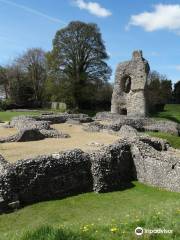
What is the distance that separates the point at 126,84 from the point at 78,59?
899cm

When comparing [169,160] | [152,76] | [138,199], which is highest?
[152,76]

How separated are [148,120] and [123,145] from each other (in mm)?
19307

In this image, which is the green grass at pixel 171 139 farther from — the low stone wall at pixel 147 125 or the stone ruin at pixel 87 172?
the stone ruin at pixel 87 172

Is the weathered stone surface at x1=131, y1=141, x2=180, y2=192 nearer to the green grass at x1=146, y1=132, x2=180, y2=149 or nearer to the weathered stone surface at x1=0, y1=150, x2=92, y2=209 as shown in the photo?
the weathered stone surface at x1=0, y1=150, x2=92, y2=209

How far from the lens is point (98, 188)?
16.3 metres

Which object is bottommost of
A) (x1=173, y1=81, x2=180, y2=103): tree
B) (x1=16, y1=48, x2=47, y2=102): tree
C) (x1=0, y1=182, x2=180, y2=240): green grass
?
(x1=0, y1=182, x2=180, y2=240): green grass

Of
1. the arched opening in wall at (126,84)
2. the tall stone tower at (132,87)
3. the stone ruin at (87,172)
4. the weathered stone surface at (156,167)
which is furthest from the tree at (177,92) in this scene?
the weathered stone surface at (156,167)

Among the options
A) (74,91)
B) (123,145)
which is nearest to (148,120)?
(74,91)

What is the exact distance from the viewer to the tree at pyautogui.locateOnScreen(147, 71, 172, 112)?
61444 millimetres

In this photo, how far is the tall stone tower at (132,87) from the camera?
42938 mm

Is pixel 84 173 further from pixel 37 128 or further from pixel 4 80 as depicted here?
pixel 4 80

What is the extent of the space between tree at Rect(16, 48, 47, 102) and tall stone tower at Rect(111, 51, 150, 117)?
21.0 m

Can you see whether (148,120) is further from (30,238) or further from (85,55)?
(30,238)

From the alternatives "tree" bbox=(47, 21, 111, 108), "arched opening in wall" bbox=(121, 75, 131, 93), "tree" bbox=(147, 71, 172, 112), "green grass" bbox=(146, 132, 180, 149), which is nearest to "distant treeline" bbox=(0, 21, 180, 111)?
"tree" bbox=(47, 21, 111, 108)
